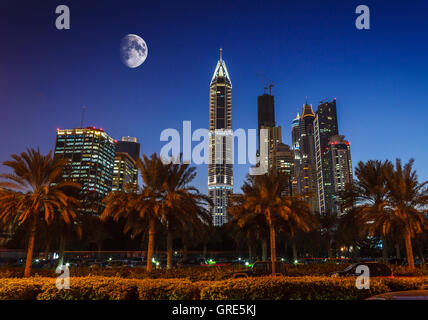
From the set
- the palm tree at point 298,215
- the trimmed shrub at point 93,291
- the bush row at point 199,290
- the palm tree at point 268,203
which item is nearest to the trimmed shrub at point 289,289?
the bush row at point 199,290

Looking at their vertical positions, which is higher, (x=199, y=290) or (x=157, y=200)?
(x=157, y=200)

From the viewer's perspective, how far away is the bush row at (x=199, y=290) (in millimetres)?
9125

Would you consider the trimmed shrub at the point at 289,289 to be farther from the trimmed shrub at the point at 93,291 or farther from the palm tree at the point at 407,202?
the palm tree at the point at 407,202

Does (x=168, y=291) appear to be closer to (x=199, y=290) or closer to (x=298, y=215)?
(x=199, y=290)

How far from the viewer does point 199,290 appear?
9.44 meters

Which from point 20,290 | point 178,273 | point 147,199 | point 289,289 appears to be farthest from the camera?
point 147,199

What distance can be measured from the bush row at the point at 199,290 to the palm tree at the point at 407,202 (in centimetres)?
1346

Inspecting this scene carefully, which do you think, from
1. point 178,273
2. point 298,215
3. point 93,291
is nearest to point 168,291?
point 93,291

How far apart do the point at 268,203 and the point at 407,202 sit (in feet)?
32.8

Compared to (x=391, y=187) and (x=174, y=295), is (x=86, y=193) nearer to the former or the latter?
(x=174, y=295)

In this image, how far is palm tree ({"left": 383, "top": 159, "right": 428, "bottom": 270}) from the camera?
21.2 metres

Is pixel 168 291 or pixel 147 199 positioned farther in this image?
pixel 147 199

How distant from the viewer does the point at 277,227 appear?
77.1ft
